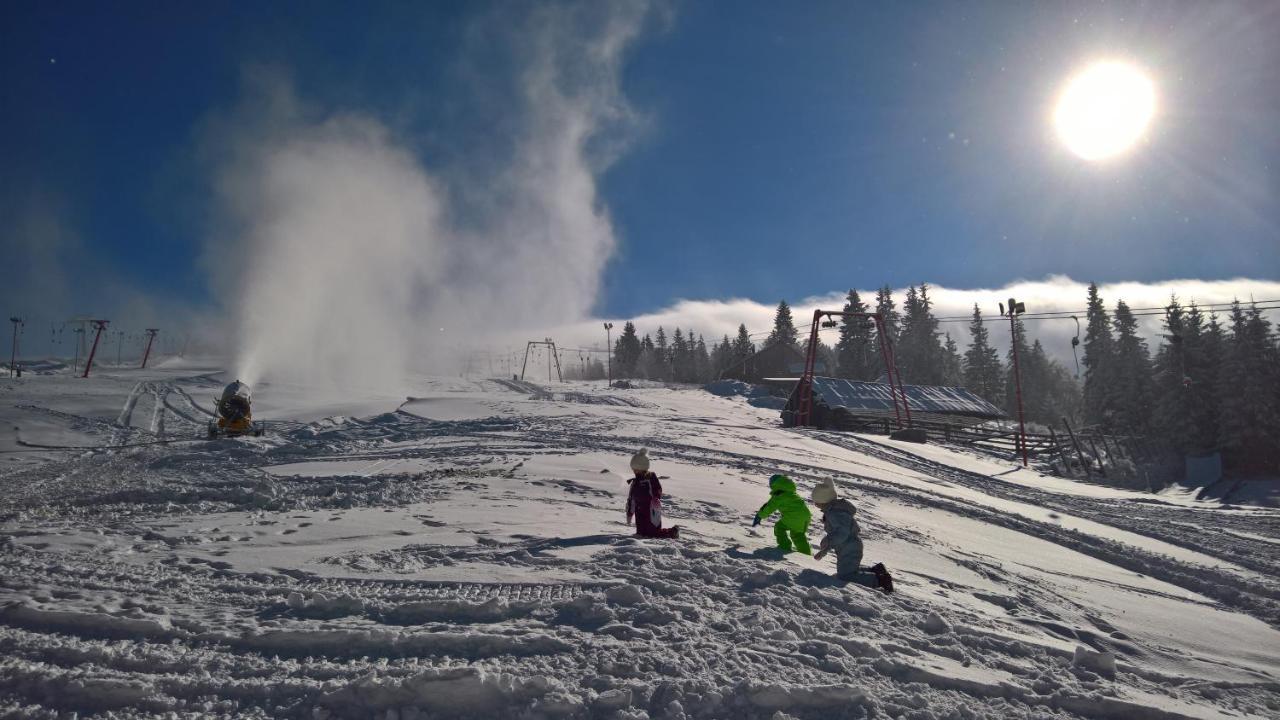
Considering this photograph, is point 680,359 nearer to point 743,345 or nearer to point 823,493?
point 743,345

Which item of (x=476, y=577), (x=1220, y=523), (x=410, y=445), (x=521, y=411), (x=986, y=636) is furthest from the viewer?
(x=521, y=411)

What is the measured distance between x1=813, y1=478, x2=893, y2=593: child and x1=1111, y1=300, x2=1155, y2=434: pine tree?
44.0 m

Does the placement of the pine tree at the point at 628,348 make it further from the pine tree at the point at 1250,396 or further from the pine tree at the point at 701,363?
the pine tree at the point at 1250,396

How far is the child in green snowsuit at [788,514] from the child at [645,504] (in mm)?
1242

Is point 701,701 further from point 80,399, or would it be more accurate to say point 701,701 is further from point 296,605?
point 80,399

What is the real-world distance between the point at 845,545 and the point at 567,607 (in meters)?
3.03

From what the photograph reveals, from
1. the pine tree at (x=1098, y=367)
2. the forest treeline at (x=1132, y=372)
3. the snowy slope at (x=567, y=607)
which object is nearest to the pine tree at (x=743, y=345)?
the forest treeline at (x=1132, y=372)

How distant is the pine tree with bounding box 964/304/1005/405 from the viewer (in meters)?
61.2

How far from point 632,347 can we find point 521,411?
3362 inches

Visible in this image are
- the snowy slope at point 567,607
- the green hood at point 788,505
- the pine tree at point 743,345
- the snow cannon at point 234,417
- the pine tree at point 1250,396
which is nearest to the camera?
the snowy slope at point 567,607

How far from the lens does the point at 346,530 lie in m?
6.98

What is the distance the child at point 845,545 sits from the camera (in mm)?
5668

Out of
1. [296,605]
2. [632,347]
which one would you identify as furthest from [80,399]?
[632,347]

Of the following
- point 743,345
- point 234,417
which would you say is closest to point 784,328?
point 743,345
